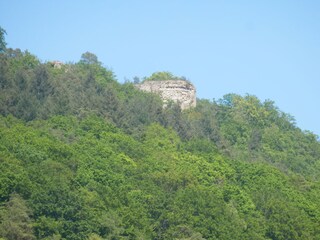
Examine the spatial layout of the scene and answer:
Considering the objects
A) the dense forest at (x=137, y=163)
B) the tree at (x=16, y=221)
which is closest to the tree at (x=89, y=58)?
the dense forest at (x=137, y=163)

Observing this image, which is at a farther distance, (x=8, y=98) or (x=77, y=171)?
(x=8, y=98)

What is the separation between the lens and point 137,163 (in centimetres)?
6938

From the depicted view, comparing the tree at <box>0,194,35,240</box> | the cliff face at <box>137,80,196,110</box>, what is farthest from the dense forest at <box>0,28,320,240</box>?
the cliff face at <box>137,80,196,110</box>

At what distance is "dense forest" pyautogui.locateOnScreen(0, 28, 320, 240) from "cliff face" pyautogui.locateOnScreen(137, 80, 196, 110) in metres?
1.34

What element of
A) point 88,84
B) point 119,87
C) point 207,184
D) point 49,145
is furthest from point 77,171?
point 119,87

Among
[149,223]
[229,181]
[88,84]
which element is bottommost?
[149,223]

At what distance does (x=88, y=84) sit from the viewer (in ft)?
270

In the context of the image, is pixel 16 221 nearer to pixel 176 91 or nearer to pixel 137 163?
pixel 137 163

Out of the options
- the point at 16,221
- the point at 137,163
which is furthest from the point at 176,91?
the point at 16,221

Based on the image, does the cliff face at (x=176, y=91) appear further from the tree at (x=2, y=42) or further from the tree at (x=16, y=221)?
the tree at (x=16, y=221)

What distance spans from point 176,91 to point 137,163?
21.5m

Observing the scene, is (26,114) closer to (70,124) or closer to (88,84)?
(70,124)

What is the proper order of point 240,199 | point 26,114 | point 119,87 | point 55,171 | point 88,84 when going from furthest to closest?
point 119,87 < point 88,84 < point 26,114 < point 240,199 < point 55,171

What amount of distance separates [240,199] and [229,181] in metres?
3.47
